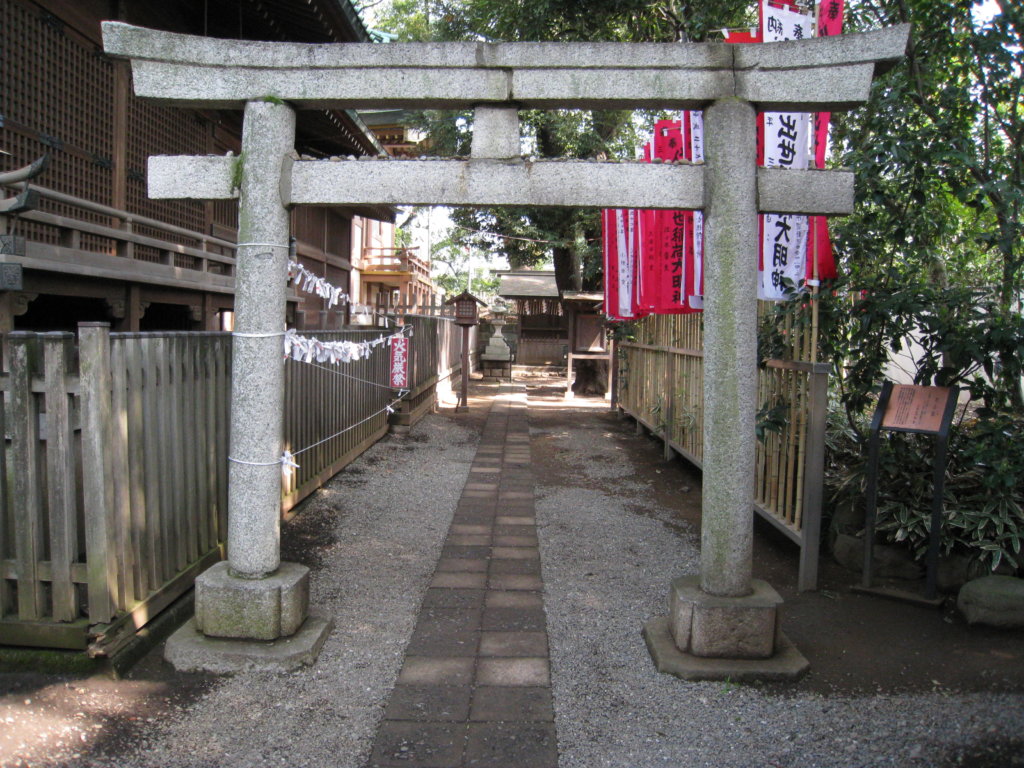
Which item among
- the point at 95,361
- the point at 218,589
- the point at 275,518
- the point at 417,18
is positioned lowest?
the point at 218,589

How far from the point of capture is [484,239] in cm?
2053

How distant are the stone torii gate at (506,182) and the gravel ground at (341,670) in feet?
0.90

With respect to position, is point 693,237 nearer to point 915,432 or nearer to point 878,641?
point 915,432

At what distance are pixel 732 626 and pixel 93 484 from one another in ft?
10.7

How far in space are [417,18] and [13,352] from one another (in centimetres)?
2550

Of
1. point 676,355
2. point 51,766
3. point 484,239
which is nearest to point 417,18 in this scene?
point 484,239

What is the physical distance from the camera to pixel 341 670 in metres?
3.78

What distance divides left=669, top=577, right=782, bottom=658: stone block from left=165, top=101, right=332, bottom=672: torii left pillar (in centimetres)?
204

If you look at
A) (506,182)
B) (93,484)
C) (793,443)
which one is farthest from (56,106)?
(793,443)

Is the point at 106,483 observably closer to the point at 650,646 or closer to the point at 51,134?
the point at 650,646

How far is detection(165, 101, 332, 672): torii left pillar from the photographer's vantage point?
12.8 ft

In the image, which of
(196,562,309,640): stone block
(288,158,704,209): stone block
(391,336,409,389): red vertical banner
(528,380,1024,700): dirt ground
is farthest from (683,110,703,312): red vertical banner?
(196,562,309,640): stone block

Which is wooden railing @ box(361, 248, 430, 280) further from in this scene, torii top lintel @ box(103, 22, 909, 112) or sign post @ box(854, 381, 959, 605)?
sign post @ box(854, 381, 959, 605)

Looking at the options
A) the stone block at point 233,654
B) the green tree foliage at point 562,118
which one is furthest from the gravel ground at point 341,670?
the green tree foliage at point 562,118
